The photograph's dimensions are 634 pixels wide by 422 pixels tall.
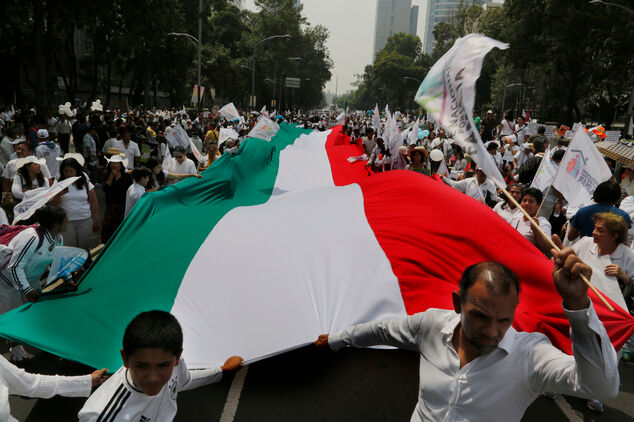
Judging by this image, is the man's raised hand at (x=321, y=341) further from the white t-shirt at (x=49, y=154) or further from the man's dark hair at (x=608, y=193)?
the white t-shirt at (x=49, y=154)

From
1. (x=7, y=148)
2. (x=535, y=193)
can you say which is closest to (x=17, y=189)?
(x=7, y=148)

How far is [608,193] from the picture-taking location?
498 centimetres

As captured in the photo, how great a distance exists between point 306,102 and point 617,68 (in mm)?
68101

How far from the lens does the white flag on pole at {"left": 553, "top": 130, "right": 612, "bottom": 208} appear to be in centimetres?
517

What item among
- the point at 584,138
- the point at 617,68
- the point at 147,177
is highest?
the point at 617,68

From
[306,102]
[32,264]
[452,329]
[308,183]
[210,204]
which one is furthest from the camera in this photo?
[306,102]

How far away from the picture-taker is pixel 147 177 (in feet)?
21.5

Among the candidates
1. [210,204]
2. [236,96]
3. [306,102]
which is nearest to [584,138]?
[210,204]

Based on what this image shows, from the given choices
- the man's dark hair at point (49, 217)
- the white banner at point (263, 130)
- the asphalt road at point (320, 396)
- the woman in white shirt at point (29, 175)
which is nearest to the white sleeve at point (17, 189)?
the woman in white shirt at point (29, 175)

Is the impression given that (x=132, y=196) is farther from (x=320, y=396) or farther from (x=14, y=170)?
(x=320, y=396)

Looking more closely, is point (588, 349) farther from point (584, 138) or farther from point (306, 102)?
point (306, 102)

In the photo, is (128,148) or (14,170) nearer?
(14,170)

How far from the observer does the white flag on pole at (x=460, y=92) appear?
9.30 ft

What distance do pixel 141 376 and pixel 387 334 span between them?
1.24 metres
